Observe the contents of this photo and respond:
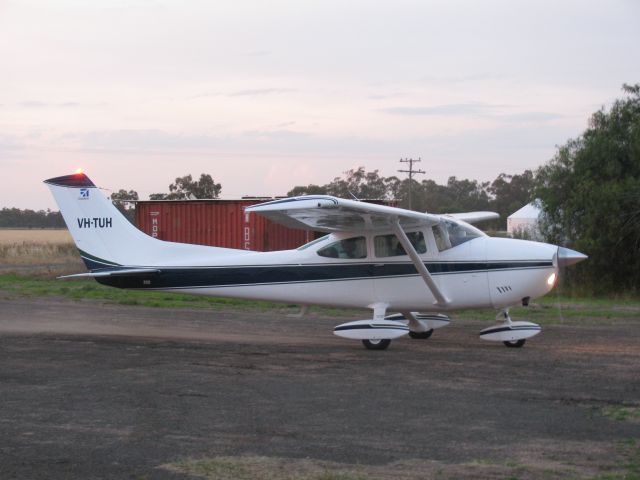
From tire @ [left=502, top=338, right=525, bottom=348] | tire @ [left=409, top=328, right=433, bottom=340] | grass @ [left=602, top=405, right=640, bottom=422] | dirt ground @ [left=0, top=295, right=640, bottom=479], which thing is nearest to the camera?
dirt ground @ [left=0, top=295, right=640, bottom=479]

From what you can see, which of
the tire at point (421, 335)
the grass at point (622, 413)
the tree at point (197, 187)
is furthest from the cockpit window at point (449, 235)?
the tree at point (197, 187)

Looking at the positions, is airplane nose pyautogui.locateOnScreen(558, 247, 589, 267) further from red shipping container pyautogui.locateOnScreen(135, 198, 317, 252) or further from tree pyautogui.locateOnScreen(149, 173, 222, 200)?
tree pyautogui.locateOnScreen(149, 173, 222, 200)

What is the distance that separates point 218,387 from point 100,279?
18.6 feet

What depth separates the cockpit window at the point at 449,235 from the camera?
1370 cm

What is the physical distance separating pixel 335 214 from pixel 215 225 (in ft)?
52.5

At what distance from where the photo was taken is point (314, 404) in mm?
8695

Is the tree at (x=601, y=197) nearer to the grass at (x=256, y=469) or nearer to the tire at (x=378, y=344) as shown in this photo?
the tire at (x=378, y=344)

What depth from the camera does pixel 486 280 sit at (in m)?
13.4

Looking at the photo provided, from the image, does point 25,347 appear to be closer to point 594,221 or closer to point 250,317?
point 250,317

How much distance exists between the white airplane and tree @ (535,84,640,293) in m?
13.5

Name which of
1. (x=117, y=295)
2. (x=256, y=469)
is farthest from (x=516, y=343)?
(x=117, y=295)

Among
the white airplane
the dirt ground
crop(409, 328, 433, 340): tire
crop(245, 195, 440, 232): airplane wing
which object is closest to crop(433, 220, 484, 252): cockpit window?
the white airplane

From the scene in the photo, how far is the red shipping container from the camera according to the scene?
27.7 metres

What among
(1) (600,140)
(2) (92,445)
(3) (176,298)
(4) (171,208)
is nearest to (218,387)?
(2) (92,445)
